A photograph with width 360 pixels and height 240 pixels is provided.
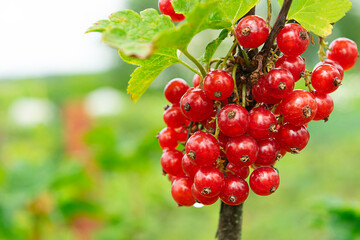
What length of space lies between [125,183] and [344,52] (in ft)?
11.4

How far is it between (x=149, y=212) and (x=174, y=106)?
99.1 inches

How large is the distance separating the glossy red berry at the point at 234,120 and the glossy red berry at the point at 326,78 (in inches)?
5.6

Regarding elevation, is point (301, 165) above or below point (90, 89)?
below

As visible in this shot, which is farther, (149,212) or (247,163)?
(149,212)

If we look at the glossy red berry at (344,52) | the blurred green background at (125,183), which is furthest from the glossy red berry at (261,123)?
the blurred green background at (125,183)

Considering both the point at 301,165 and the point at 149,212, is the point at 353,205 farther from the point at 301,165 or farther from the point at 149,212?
→ the point at 301,165

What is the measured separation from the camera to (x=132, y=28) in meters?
0.51

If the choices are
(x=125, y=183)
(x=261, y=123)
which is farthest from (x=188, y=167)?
(x=125, y=183)

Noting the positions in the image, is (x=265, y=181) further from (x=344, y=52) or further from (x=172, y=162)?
(x=344, y=52)

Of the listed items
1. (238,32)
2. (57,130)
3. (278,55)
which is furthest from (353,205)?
(57,130)

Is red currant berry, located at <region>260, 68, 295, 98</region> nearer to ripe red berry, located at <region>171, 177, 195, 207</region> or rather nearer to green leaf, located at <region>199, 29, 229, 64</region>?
green leaf, located at <region>199, 29, 229, 64</region>

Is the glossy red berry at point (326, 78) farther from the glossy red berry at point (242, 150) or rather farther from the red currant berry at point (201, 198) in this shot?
the red currant berry at point (201, 198)

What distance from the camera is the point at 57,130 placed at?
6.35m

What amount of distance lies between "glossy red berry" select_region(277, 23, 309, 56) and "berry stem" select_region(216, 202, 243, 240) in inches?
11.9
